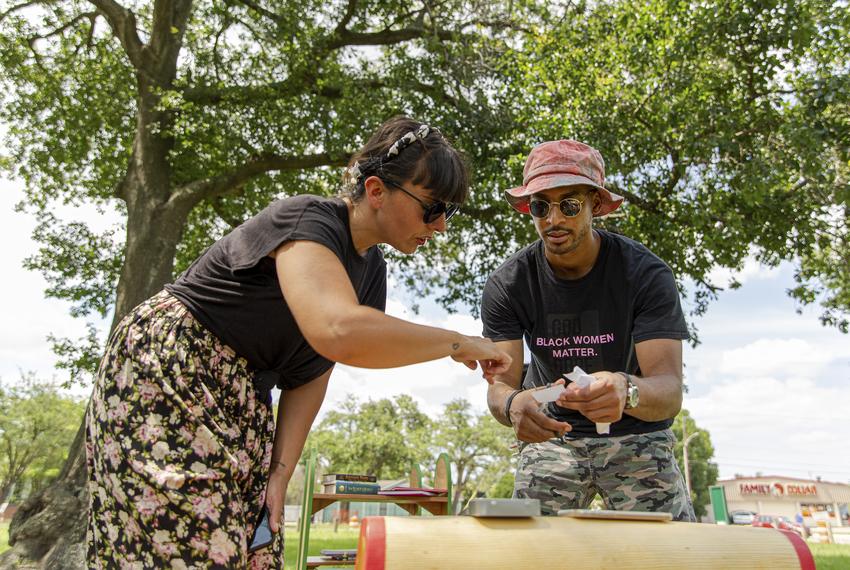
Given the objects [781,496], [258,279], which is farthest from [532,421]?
[781,496]

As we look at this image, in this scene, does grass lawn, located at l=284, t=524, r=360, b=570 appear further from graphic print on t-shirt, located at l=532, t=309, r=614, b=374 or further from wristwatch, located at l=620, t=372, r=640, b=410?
wristwatch, located at l=620, t=372, r=640, b=410

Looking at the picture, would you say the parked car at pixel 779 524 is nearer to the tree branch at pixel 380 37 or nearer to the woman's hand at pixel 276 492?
the woman's hand at pixel 276 492

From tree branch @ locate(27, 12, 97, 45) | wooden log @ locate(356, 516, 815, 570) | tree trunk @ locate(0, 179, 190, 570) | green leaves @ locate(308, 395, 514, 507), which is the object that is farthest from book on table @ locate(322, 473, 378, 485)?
green leaves @ locate(308, 395, 514, 507)

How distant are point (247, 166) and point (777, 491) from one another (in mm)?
83435

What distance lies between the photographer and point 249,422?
79.4 inches

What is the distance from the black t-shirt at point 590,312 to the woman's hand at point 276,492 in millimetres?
1267

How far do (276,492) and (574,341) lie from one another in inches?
57.1

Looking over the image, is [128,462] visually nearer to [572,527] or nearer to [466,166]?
[572,527]

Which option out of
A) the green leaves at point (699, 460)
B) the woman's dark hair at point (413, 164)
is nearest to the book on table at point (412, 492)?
the woman's dark hair at point (413, 164)

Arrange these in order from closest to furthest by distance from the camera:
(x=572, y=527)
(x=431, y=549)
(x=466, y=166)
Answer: (x=431, y=549) < (x=572, y=527) < (x=466, y=166)

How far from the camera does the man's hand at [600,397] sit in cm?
220

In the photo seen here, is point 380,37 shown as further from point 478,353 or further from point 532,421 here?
point 478,353

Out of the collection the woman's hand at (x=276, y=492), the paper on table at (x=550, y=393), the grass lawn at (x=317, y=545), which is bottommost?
the grass lawn at (x=317, y=545)

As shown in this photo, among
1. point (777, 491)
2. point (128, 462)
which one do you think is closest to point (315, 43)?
point (128, 462)
